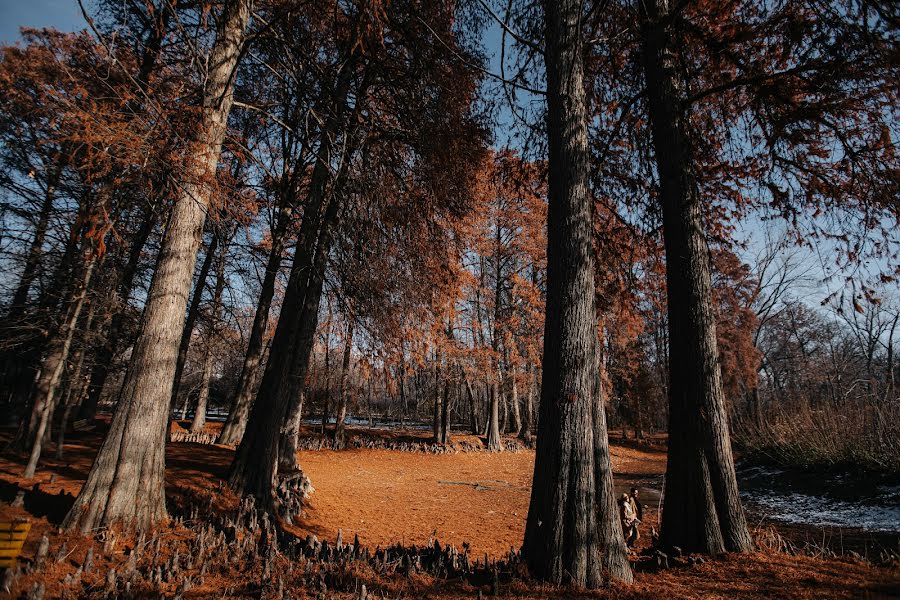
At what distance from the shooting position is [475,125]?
25.8 feet

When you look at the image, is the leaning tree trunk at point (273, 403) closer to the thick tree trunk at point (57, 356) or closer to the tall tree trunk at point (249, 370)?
the thick tree trunk at point (57, 356)

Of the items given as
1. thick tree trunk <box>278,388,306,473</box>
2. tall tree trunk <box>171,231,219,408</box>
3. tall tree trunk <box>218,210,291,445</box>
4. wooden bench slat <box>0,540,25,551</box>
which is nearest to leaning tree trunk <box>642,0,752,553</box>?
wooden bench slat <box>0,540,25,551</box>

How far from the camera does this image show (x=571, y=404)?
3566 mm

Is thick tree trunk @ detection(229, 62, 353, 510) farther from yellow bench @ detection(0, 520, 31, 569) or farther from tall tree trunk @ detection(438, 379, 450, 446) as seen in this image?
tall tree trunk @ detection(438, 379, 450, 446)

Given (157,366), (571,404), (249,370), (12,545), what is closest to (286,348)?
(157,366)

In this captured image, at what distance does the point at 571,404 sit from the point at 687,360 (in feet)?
6.85

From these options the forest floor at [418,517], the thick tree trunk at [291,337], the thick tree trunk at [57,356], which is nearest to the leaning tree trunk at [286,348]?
the thick tree trunk at [291,337]

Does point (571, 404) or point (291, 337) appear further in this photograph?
point (291, 337)

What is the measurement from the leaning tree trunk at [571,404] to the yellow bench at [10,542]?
3751 mm

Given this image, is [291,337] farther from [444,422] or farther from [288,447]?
[444,422]

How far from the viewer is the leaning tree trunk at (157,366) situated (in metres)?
4.00

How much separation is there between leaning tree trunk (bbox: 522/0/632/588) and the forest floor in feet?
0.83

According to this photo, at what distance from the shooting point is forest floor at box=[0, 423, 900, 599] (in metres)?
3.25

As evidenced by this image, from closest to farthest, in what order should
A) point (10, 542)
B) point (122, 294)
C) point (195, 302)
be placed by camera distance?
point (10, 542) < point (122, 294) < point (195, 302)
